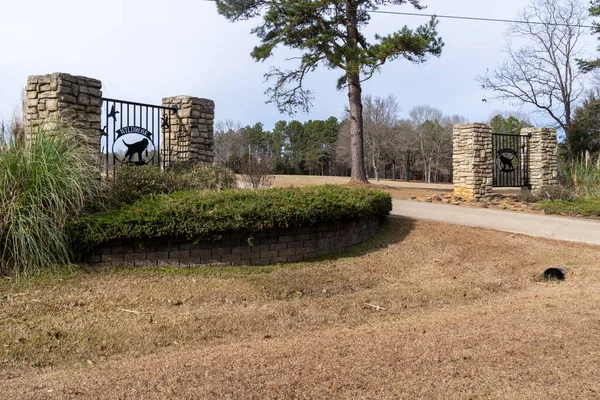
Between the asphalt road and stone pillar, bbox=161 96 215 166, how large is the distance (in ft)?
14.9

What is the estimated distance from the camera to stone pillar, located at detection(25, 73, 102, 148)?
6.71m

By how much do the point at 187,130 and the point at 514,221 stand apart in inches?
289

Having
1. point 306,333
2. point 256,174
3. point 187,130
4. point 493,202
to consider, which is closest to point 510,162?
point 493,202

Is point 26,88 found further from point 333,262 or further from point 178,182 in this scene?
point 333,262

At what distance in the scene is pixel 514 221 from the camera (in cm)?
1026

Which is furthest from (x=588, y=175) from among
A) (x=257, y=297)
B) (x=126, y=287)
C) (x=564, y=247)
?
(x=126, y=287)

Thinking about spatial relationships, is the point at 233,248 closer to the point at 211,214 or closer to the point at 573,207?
the point at 211,214

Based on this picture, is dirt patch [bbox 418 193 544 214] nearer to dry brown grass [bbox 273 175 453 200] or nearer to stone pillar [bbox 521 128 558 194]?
dry brown grass [bbox 273 175 453 200]

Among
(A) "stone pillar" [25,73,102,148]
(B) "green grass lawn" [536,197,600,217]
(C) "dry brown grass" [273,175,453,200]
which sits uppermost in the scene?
(A) "stone pillar" [25,73,102,148]

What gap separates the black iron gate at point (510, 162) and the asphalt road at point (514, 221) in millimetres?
4233

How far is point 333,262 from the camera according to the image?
6.67 m

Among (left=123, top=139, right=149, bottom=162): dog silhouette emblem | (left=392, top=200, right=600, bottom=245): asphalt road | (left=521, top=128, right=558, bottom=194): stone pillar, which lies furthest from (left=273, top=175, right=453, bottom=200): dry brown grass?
(left=123, top=139, right=149, bottom=162): dog silhouette emblem

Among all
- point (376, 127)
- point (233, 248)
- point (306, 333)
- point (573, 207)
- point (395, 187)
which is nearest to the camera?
point (306, 333)

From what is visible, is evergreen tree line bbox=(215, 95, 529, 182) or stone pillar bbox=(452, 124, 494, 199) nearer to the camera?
stone pillar bbox=(452, 124, 494, 199)
